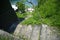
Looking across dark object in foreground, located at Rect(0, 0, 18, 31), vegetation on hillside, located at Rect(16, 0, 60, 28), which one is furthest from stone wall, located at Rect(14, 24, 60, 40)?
dark object in foreground, located at Rect(0, 0, 18, 31)

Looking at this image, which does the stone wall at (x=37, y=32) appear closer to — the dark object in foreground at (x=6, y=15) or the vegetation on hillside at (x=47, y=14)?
the vegetation on hillside at (x=47, y=14)

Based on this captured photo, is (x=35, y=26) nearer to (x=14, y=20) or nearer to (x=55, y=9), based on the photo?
(x=55, y=9)

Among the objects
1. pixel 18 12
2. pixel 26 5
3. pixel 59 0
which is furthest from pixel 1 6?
pixel 59 0

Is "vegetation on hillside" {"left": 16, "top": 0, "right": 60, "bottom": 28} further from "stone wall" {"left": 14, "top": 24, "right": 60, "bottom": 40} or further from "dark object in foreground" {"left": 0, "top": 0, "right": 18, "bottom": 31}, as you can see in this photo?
"dark object in foreground" {"left": 0, "top": 0, "right": 18, "bottom": 31}

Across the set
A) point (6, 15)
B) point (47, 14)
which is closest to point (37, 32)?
point (47, 14)

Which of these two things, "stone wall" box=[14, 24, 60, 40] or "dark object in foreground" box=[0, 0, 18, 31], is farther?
"dark object in foreground" box=[0, 0, 18, 31]

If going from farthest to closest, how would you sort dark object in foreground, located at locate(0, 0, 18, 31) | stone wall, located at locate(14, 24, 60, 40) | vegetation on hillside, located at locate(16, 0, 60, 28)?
dark object in foreground, located at locate(0, 0, 18, 31)
vegetation on hillside, located at locate(16, 0, 60, 28)
stone wall, located at locate(14, 24, 60, 40)

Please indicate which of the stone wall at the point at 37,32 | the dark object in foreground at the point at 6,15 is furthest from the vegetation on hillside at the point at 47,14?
the dark object in foreground at the point at 6,15

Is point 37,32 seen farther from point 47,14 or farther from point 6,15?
point 6,15

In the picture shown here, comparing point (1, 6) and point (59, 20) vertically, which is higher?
point (59, 20)

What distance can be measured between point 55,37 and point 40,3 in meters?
1.63

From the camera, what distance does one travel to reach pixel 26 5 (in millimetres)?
8234

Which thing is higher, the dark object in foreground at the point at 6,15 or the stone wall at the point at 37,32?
the stone wall at the point at 37,32

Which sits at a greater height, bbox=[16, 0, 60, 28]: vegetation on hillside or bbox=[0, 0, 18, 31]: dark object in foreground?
bbox=[16, 0, 60, 28]: vegetation on hillside
